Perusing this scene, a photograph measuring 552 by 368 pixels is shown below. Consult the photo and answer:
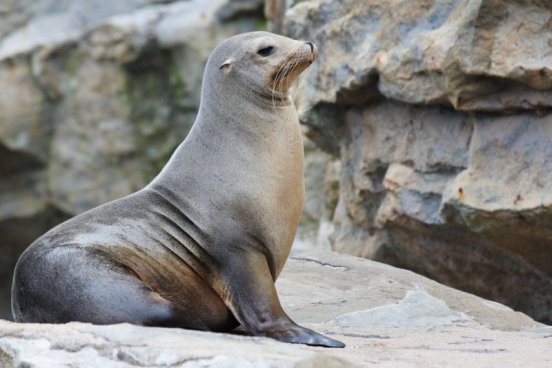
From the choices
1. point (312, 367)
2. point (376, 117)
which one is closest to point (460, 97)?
point (376, 117)

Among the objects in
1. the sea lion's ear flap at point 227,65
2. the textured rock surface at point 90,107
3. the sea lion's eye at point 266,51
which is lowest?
the textured rock surface at point 90,107

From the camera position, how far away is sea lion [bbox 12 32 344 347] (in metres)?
4.34

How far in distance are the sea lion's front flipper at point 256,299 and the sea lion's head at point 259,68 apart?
0.87m

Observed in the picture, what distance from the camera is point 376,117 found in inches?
290

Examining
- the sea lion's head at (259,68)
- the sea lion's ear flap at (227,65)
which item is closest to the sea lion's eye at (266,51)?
the sea lion's head at (259,68)

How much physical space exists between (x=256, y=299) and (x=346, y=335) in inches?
18.1

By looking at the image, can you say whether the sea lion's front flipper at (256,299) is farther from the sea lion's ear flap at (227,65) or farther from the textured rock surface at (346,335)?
the sea lion's ear flap at (227,65)

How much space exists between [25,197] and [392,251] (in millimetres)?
5993

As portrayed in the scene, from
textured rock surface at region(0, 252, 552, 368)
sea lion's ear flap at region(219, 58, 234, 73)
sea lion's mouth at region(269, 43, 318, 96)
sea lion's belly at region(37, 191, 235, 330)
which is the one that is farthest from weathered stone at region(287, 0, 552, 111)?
sea lion's belly at region(37, 191, 235, 330)

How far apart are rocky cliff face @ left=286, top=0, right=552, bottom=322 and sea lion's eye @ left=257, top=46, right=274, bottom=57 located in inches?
61.9

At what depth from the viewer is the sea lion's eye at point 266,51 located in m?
5.07

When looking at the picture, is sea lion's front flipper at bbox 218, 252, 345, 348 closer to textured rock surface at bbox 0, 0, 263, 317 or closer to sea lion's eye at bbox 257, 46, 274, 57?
sea lion's eye at bbox 257, 46, 274, 57

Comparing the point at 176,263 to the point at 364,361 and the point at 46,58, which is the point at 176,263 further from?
the point at 46,58

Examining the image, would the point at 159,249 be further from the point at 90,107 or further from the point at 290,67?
the point at 90,107
